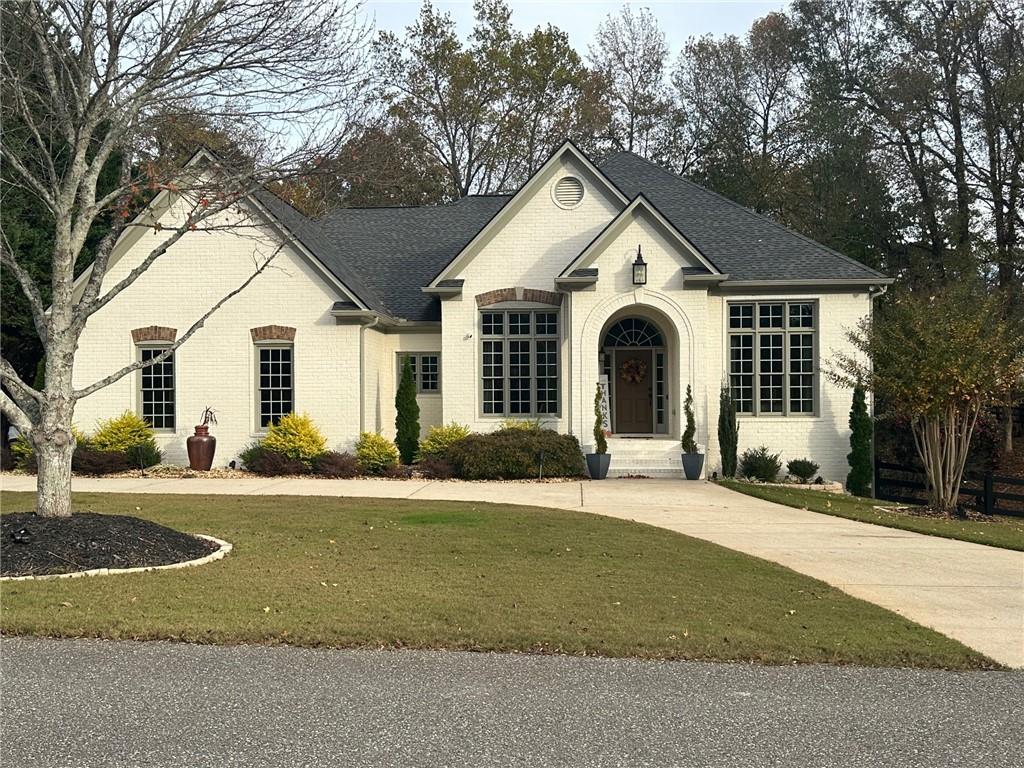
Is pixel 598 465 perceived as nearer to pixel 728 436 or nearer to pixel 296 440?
pixel 728 436

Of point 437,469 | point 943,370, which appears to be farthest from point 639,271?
point 943,370

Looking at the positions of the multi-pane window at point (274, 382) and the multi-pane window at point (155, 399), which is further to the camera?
the multi-pane window at point (155, 399)

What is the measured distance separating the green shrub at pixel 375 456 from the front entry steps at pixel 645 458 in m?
4.78

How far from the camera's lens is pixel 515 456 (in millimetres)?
18172

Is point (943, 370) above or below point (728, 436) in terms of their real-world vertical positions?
above

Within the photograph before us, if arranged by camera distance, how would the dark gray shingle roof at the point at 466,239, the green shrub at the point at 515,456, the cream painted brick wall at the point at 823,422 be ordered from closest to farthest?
the green shrub at the point at 515,456 < the cream painted brick wall at the point at 823,422 < the dark gray shingle roof at the point at 466,239

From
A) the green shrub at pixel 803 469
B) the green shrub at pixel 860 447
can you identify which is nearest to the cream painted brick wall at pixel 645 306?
the green shrub at pixel 803 469

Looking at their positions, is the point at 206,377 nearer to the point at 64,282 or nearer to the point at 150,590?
the point at 64,282

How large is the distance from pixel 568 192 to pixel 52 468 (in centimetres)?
1343

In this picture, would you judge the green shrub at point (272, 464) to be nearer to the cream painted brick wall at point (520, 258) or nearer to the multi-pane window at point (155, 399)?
the multi-pane window at point (155, 399)

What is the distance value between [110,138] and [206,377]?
430 inches

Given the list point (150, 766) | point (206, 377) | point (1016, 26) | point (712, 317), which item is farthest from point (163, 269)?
Result: point (1016, 26)

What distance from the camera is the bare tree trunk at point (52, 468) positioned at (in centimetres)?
937

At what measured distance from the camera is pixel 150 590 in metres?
7.62
